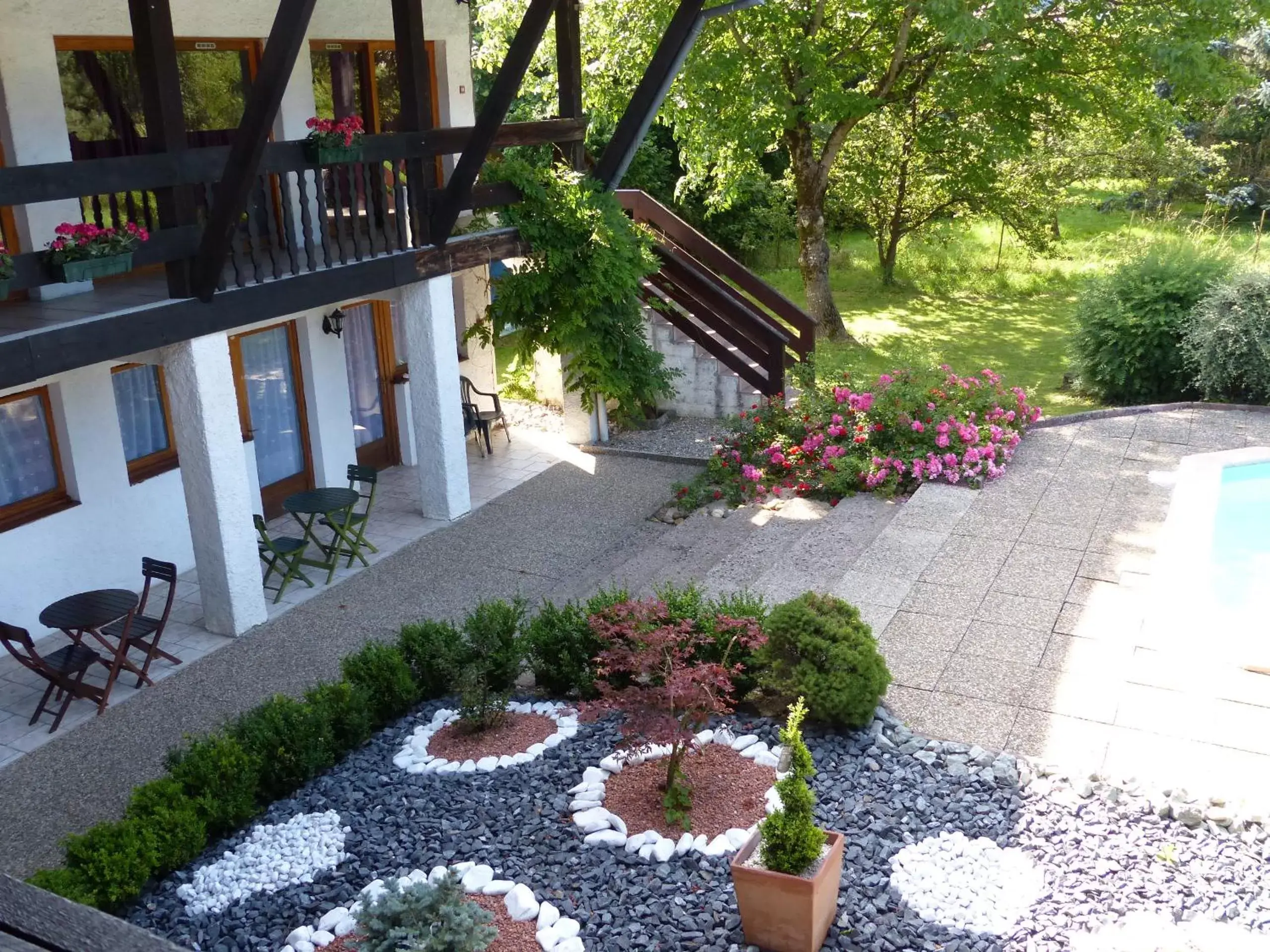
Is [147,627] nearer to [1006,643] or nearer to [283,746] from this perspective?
[283,746]

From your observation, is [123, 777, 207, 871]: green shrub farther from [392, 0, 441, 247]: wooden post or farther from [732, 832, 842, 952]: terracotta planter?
[392, 0, 441, 247]: wooden post

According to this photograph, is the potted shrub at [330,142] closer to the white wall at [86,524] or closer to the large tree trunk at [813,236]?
the white wall at [86,524]

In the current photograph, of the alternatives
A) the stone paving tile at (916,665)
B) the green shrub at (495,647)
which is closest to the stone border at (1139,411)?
the stone paving tile at (916,665)

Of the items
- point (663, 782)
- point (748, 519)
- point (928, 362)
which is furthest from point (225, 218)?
point (928, 362)

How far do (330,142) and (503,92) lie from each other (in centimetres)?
147

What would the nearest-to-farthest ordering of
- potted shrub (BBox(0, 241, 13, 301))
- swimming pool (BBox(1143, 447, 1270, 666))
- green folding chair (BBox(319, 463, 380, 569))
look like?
potted shrub (BBox(0, 241, 13, 301)) < swimming pool (BBox(1143, 447, 1270, 666)) < green folding chair (BBox(319, 463, 380, 569))

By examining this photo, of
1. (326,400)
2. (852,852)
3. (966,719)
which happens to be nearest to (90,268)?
(326,400)

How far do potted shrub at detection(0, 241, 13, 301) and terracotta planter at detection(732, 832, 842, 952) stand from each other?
5.10 metres

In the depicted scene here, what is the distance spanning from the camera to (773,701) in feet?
22.0

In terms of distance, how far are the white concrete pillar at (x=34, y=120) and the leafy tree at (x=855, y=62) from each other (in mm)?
8073

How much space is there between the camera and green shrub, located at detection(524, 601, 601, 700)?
718 centimetres

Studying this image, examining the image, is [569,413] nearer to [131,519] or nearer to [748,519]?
[748,519]

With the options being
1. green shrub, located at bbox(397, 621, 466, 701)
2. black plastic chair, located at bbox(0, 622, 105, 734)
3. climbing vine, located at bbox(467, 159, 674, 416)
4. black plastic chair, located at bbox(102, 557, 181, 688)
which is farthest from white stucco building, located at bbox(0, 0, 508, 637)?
green shrub, located at bbox(397, 621, 466, 701)

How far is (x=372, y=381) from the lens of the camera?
40.5ft
